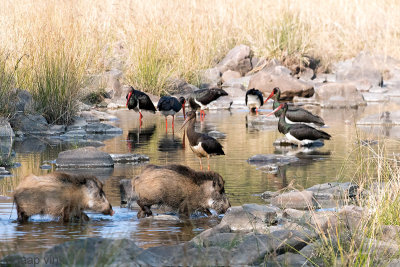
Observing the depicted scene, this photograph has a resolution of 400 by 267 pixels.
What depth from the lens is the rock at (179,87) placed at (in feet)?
71.5

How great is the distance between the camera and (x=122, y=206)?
314 inches

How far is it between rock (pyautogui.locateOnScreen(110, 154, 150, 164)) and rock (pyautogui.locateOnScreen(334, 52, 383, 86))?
16553 millimetres

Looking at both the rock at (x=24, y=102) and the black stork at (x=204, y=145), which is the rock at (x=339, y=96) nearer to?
the rock at (x=24, y=102)

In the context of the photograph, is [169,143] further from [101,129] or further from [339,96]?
[339,96]

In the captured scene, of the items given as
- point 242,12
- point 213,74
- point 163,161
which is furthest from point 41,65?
point 242,12

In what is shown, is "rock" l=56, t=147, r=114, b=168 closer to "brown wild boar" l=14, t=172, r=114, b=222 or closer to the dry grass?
"brown wild boar" l=14, t=172, r=114, b=222

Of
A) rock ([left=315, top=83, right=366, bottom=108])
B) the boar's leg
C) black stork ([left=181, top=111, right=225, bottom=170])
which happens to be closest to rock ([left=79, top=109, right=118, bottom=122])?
black stork ([left=181, top=111, right=225, bottom=170])

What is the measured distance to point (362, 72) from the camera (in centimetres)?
2672

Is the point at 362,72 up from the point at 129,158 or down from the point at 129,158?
up

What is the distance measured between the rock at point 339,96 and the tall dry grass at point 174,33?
3924 millimetres

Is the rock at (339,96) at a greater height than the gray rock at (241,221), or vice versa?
the rock at (339,96)

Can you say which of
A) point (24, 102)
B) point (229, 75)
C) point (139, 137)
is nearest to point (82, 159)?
point (139, 137)

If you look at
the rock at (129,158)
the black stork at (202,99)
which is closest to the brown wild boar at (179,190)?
the rock at (129,158)

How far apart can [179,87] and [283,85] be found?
340 cm
